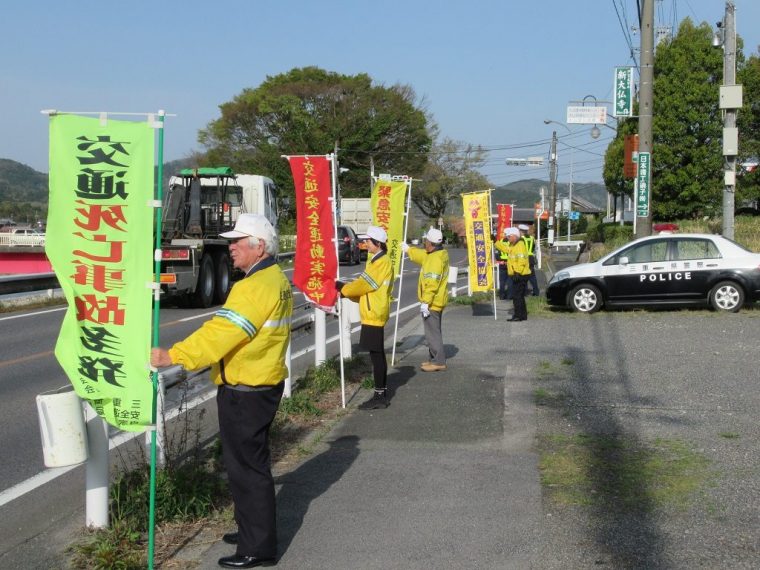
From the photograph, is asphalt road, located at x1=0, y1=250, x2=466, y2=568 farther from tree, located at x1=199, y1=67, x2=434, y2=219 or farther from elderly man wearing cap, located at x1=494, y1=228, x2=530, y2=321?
tree, located at x1=199, y1=67, x2=434, y2=219

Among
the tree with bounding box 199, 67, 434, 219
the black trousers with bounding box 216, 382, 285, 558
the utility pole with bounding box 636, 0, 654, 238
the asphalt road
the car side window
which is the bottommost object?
the asphalt road

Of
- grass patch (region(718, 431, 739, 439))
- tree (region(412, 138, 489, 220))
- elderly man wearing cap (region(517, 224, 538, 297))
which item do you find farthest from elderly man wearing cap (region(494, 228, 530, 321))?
tree (region(412, 138, 489, 220))

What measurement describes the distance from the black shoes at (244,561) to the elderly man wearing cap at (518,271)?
1231cm

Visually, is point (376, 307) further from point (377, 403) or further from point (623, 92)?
point (623, 92)

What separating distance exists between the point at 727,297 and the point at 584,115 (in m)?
13.8

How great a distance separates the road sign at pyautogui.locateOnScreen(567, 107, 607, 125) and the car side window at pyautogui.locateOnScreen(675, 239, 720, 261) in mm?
12481

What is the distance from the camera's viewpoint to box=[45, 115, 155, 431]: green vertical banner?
427 centimetres

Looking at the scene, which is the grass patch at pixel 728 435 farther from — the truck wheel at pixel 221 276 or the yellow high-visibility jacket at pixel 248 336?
the truck wheel at pixel 221 276

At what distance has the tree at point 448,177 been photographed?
265 ft

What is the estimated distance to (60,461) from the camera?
473 centimetres

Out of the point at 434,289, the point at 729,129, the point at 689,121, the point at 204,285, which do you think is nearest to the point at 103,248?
the point at 434,289

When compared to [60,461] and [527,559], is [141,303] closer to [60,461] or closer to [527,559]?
[60,461]

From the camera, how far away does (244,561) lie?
4.63 m

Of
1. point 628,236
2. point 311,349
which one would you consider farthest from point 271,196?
point 628,236
